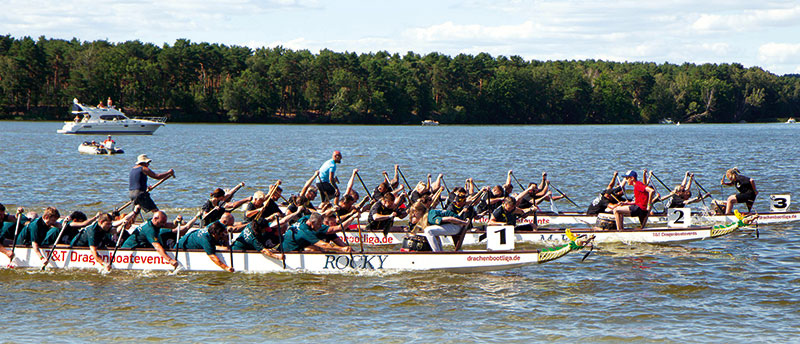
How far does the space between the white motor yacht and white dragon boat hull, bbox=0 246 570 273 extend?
68.7 metres

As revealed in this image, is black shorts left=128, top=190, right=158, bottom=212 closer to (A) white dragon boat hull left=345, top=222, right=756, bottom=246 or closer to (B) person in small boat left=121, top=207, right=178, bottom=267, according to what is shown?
(B) person in small boat left=121, top=207, right=178, bottom=267

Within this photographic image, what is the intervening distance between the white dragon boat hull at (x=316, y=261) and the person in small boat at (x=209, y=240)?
145 mm

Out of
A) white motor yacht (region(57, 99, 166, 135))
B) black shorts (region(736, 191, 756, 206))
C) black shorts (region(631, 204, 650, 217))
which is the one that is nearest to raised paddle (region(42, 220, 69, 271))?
black shorts (region(631, 204, 650, 217))

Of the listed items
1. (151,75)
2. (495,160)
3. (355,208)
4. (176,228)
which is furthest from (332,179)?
(151,75)

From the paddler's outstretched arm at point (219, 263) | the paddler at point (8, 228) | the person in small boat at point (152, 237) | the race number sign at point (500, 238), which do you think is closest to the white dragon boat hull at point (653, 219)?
the race number sign at point (500, 238)

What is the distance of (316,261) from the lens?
1574 cm

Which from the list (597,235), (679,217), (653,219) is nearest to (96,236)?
(597,235)

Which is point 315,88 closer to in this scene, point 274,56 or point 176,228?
point 274,56

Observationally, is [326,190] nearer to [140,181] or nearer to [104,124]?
[140,181]

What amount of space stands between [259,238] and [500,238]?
4.87m

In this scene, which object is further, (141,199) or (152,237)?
(141,199)

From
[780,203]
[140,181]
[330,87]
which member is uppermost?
[330,87]

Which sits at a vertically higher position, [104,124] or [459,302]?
[104,124]

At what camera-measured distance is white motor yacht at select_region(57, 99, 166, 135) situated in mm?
80562
